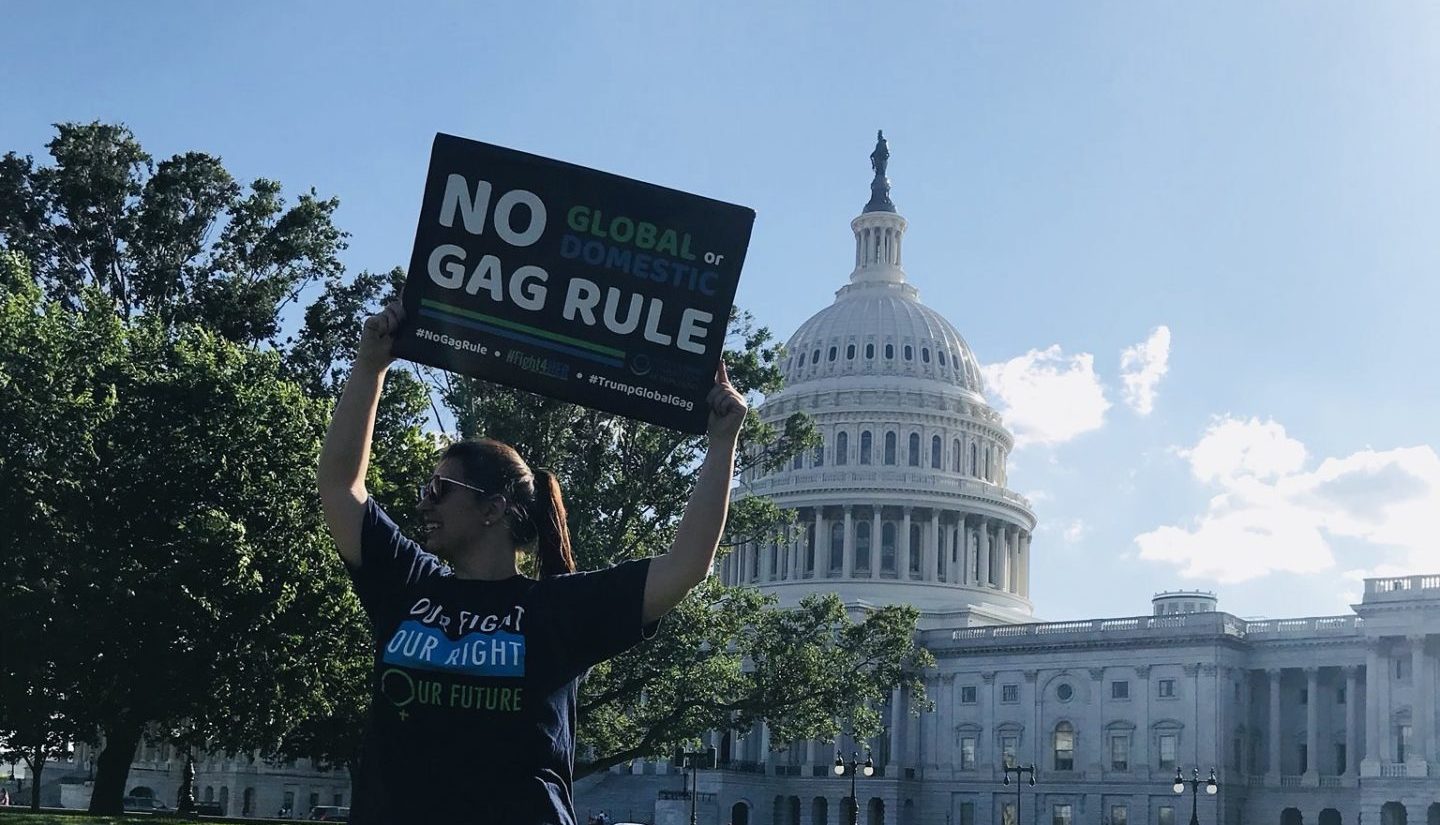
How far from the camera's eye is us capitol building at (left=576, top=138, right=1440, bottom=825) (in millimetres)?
99562

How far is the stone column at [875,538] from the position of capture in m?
130

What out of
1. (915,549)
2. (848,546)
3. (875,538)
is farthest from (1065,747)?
(848,546)

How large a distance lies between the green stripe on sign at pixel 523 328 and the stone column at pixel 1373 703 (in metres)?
96.4

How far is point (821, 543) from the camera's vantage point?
132125 mm

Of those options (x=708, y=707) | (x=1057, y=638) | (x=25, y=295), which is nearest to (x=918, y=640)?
(x=1057, y=638)

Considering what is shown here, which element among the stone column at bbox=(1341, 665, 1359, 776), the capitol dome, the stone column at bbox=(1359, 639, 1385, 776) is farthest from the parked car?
the stone column at bbox=(1341, 665, 1359, 776)

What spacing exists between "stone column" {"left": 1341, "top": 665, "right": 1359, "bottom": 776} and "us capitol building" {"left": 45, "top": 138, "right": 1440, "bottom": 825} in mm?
145

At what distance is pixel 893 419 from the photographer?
13588 centimetres

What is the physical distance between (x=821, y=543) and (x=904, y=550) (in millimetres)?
5971

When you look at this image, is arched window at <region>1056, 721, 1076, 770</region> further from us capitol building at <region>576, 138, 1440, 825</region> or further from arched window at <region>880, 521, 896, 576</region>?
arched window at <region>880, 521, 896, 576</region>

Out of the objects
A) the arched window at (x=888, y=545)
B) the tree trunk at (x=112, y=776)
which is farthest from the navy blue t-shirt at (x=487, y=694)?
the arched window at (x=888, y=545)

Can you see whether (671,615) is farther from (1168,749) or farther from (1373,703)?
(1168,749)

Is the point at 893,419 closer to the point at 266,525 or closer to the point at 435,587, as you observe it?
the point at 266,525

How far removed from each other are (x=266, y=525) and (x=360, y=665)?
5.65m
